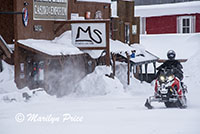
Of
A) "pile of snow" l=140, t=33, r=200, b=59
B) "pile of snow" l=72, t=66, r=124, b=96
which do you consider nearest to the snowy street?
"pile of snow" l=72, t=66, r=124, b=96

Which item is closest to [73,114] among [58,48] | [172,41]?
[58,48]

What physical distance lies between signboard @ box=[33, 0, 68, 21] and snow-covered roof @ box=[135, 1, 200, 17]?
20471 mm

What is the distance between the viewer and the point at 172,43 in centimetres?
4331

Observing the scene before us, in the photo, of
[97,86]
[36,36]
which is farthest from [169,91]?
[36,36]

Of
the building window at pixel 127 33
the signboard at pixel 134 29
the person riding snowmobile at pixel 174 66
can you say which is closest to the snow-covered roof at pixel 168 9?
the signboard at pixel 134 29

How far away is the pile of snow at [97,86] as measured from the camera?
22345 millimetres

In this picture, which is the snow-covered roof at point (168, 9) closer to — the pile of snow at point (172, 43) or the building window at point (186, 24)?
the building window at point (186, 24)

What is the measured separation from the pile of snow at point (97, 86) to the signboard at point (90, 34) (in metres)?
1.38

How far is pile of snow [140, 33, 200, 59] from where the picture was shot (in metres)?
41.6

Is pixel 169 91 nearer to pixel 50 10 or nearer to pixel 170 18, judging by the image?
pixel 50 10

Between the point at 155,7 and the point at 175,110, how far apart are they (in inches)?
1199

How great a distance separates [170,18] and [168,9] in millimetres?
766

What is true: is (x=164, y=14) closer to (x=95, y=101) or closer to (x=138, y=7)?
(x=138, y=7)

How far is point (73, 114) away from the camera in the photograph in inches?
610
